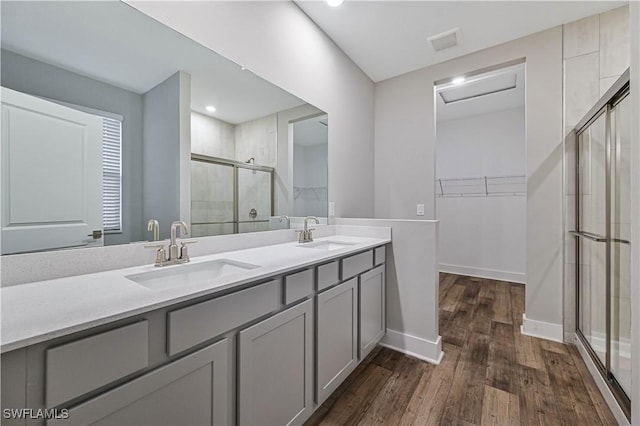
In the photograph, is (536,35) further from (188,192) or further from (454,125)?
(188,192)

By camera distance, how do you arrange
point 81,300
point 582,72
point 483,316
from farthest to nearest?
point 483,316
point 582,72
point 81,300

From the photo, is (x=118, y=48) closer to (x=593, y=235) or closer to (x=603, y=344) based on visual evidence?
(x=593, y=235)

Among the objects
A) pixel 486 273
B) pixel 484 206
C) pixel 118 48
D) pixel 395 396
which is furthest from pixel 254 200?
pixel 486 273

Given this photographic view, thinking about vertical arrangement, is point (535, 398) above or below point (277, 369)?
below

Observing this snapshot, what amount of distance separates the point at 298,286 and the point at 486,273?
13.6 feet

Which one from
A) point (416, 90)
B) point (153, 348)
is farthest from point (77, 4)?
point (416, 90)

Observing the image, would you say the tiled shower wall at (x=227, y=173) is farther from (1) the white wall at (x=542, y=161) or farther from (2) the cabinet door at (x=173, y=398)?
(1) the white wall at (x=542, y=161)

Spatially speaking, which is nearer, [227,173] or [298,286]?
[298,286]

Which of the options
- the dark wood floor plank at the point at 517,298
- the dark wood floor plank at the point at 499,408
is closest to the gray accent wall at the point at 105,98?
the dark wood floor plank at the point at 499,408

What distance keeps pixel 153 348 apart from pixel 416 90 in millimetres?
3276

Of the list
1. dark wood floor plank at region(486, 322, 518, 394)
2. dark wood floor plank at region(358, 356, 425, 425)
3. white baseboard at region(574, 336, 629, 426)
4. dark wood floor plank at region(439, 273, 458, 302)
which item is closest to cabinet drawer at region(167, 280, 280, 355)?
dark wood floor plank at region(358, 356, 425, 425)

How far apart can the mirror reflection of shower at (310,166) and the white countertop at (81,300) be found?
1.14m

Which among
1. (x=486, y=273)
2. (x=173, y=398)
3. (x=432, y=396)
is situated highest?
(x=173, y=398)

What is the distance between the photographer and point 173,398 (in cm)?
80
